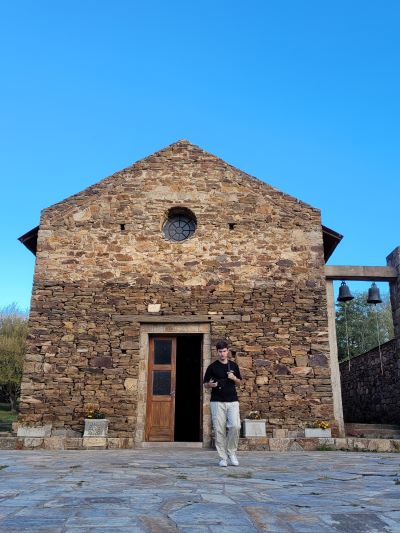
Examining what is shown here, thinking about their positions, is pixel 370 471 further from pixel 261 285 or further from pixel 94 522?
pixel 261 285

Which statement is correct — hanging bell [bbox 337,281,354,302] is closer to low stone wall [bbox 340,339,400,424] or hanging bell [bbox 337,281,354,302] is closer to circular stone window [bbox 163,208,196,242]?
low stone wall [bbox 340,339,400,424]

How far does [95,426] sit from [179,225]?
4.78 m

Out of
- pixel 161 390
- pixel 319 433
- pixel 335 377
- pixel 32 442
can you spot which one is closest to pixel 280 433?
pixel 319 433

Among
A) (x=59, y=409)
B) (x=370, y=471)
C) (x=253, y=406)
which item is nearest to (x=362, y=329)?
(x=253, y=406)

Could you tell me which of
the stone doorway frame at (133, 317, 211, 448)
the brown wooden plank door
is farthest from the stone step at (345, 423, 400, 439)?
the brown wooden plank door

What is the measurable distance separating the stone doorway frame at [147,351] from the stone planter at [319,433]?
1956 millimetres

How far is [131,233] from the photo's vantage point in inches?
430

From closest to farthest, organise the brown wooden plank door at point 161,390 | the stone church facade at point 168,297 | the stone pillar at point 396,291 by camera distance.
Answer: the stone church facade at point 168,297 < the brown wooden plank door at point 161,390 < the stone pillar at point 396,291

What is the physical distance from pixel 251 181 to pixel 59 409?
6.55 meters

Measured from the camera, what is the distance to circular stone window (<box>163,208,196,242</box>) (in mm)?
11133

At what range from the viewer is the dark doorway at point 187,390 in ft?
46.7

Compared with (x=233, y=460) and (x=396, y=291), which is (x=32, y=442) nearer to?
(x=233, y=460)

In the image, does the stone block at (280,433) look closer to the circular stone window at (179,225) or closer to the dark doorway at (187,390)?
the circular stone window at (179,225)

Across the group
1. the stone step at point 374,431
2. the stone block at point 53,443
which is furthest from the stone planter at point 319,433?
the stone block at point 53,443
